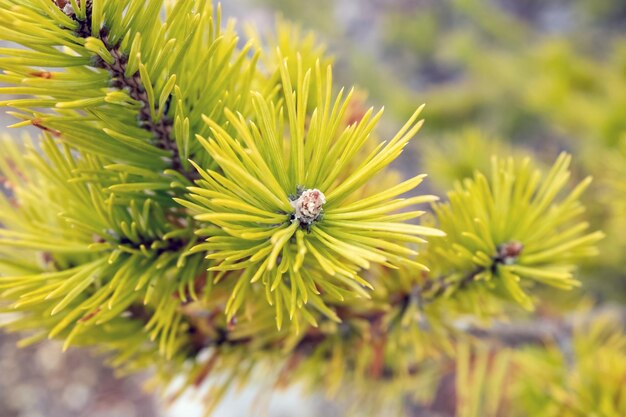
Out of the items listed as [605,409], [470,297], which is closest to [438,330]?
[470,297]

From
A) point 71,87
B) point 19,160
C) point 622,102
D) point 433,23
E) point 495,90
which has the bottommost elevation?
point 19,160

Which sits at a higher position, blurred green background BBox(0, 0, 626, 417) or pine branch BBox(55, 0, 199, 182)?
blurred green background BBox(0, 0, 626, 417)

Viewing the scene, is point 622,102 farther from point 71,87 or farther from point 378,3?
point 378,3

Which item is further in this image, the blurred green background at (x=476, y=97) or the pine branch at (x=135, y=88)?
the blurred green background at (x=476, y=97)

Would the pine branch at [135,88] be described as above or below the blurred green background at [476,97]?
below

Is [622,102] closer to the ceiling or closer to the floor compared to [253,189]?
closer to the ceiling

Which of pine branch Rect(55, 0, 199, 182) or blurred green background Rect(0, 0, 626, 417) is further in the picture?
blurred green background Rect(0, 0, 626, 417)

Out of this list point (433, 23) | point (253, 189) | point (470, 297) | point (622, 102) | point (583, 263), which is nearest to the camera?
point (253, 189)

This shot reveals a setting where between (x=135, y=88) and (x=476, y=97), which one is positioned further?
(x=476, y=97)

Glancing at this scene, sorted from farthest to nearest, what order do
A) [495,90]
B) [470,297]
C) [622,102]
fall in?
[495,90] < [622,102] < [470,297]

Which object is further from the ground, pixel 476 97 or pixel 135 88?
pixel 476 97

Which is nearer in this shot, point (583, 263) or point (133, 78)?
point (133, 78)
